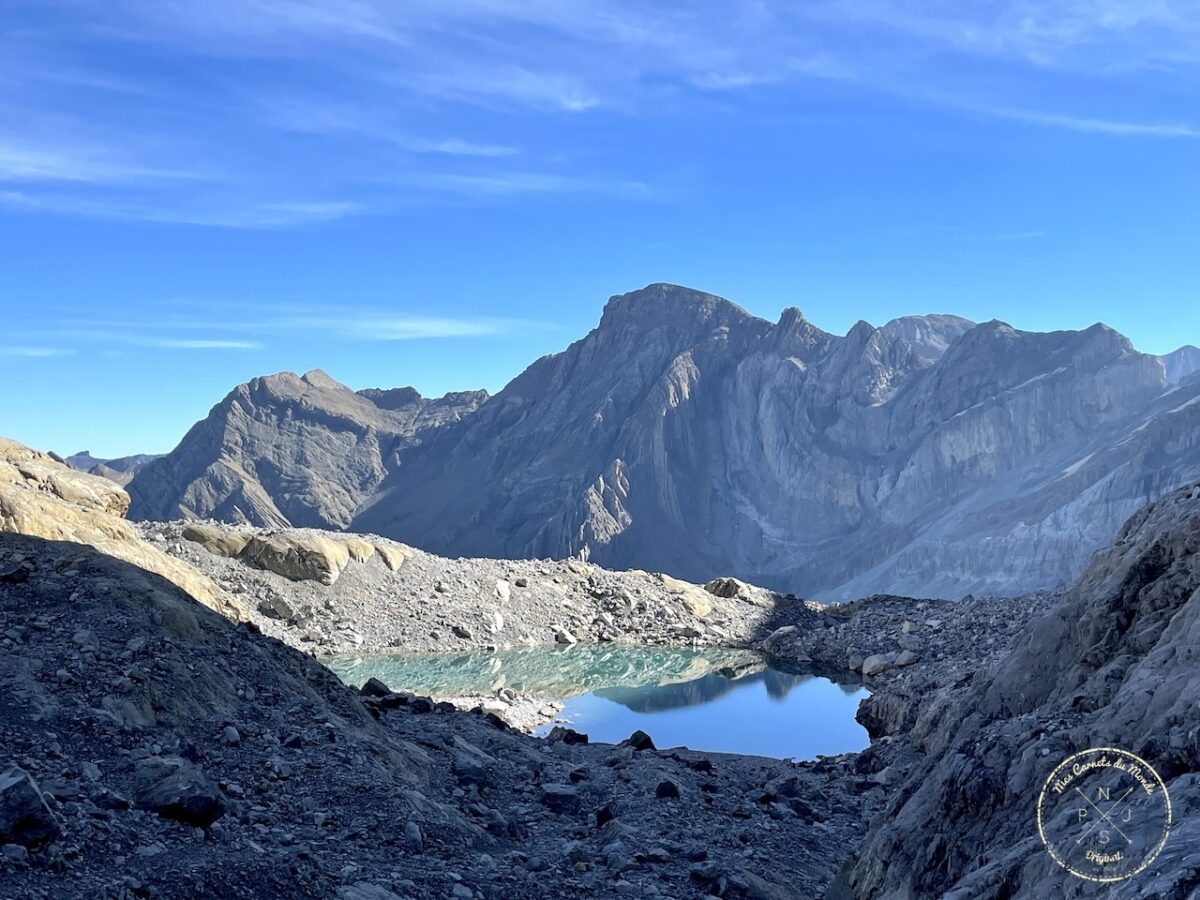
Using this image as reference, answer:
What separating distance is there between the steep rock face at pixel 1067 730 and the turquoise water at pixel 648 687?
62.2 feet

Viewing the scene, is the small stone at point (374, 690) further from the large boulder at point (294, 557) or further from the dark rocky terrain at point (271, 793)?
the large boulder at point (294, 557)

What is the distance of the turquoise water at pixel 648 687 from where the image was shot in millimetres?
34453

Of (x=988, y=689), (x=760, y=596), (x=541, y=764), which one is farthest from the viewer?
(x=760, y=596)

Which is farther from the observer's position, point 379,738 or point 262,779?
point 379,738

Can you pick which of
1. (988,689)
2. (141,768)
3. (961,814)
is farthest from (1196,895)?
(141,768)

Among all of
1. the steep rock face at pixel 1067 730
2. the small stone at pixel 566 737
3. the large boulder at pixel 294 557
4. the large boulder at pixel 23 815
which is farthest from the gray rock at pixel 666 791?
the large boulder at pixel 294 557

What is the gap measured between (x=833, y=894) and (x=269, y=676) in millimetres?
8620

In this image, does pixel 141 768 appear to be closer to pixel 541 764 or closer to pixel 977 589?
pixel 541 764

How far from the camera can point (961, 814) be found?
988 cm

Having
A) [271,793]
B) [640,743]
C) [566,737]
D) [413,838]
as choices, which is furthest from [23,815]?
[566,737]

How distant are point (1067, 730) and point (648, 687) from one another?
3438cm

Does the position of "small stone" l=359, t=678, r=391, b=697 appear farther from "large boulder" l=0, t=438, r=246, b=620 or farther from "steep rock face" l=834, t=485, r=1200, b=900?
"steep rock face" l=834, t=485, r=1200, b=900

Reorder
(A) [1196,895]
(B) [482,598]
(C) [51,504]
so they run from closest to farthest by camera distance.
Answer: (A) [1196,895] → (C) [51,504] → (B) [482,598]

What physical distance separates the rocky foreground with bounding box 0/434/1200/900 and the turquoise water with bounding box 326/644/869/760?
39.8 ft
